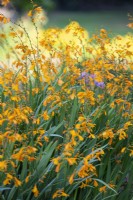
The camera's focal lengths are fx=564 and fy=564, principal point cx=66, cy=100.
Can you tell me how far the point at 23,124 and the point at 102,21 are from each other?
60.4 ft

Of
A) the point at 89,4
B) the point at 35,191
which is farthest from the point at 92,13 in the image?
the point at 35,191

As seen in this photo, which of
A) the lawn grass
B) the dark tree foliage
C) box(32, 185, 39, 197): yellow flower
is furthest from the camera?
the dark tree foliage

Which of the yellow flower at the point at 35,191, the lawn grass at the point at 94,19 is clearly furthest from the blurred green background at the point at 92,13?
the yellow flower at the point at 35,191

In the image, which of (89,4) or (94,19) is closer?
(94,19)

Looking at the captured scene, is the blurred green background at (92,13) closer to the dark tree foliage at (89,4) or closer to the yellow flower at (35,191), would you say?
the dark tree foliage at (89,4)

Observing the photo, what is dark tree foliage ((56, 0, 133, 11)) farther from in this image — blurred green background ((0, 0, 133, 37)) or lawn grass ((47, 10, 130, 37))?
lawn grass ((47, 10, 130, 37))

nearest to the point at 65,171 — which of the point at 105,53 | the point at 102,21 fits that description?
the point at 105,53

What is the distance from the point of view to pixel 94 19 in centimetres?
2241

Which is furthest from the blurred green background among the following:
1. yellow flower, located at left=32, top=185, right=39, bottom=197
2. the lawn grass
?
yellow flower, located at left=32, top=185, right=39, bottom=197

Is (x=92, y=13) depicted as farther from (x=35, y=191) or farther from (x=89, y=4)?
(x=35, y=191)

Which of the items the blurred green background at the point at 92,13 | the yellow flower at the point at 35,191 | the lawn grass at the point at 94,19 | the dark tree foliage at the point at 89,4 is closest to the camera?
the yellow flower at the point at 35,191

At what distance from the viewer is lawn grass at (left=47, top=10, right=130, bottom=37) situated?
19894mm

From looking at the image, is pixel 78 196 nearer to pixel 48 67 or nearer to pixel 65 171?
pixel 65 171

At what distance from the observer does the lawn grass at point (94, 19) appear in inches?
783
